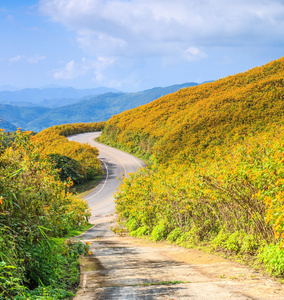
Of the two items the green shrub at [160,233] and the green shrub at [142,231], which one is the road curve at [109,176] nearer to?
the green shrub at [142,231]

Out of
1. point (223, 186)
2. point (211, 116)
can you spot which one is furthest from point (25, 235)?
point (211, 116)

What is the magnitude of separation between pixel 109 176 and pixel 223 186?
115ft

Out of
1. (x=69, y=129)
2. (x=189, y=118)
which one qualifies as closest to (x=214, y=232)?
(x=189, y=118)

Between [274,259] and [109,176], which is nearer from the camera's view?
[274,259]

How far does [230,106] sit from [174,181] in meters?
21.1

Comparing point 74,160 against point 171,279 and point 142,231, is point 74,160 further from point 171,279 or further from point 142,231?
point 171,279

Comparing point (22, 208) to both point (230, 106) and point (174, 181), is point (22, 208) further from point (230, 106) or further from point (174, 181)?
point (230, 106)

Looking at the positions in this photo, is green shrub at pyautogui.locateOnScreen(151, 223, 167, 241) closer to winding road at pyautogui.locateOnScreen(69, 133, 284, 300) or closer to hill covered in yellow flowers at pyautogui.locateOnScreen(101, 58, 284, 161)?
winding road at pyautogui.locateOnScreen(69, 133, 284, 300)

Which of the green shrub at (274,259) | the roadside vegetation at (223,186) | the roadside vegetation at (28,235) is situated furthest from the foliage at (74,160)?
the green shrub at (274,259)

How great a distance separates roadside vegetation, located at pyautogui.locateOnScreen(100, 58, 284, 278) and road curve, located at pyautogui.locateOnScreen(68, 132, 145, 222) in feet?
24.5

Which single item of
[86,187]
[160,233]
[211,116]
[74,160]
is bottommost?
[86,187]

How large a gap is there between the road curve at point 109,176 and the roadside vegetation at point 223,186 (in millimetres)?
7459

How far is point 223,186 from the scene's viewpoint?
24.7 feet

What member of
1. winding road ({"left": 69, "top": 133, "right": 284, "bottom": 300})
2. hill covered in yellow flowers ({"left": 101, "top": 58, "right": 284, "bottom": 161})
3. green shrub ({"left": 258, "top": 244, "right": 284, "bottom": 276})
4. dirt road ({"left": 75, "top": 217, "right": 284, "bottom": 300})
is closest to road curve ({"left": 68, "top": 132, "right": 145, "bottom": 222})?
hill covered in yellow flowers ({"left": 101, "top": 58, "right": 284, "bottom": 161})
